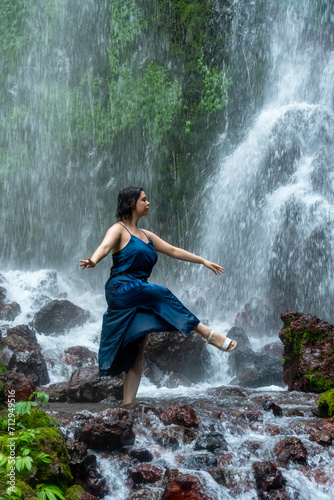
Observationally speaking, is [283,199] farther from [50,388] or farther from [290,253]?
[50,388]

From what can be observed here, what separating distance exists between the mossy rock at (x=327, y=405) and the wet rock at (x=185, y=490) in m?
1.81

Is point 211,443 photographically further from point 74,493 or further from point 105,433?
point 74,493

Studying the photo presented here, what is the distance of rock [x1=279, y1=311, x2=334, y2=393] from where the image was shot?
5938 millimetres

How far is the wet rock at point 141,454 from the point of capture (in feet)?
11.3

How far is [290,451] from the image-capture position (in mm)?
3479

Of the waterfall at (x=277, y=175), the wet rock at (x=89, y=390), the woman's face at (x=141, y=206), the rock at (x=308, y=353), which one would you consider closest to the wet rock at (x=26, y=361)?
the wet rock at (x=89, y=390)

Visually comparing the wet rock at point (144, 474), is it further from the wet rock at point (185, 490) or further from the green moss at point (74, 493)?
the green moss at point (74, 493)

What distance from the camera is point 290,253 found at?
12.5m

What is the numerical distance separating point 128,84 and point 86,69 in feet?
10.7

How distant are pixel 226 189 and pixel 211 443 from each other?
1199 centimetres

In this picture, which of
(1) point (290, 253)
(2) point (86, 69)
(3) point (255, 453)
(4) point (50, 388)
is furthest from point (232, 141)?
(3) point (255, 453)

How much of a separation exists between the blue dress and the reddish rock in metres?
0.49

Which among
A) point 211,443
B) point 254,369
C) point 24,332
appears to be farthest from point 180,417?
point 24,332

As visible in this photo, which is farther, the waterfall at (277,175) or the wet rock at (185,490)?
the waterfall at (277,175)
